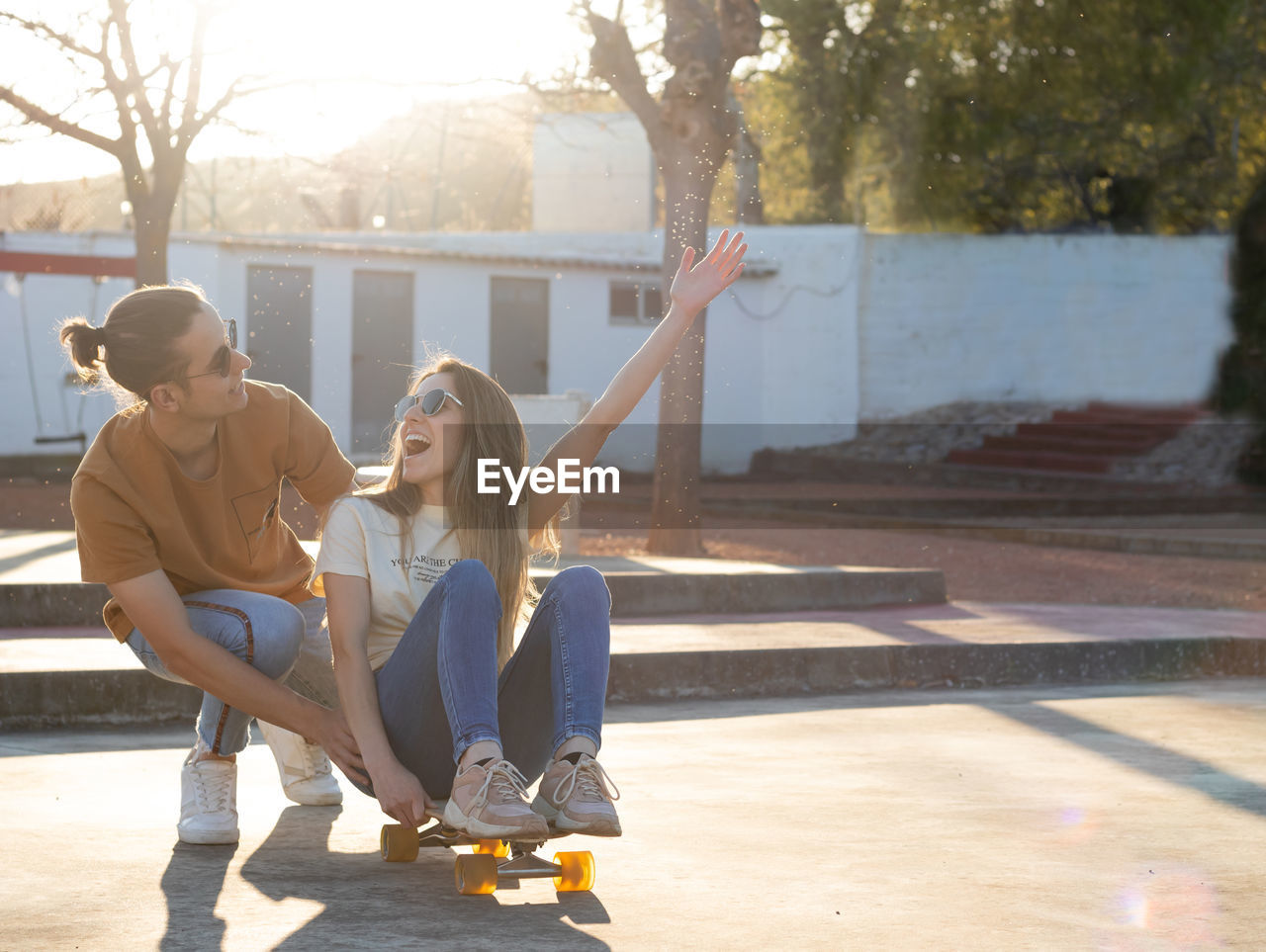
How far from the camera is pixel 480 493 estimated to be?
3.46 meters

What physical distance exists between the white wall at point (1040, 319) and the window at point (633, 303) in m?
3.22

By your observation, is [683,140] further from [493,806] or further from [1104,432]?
[1104,432]

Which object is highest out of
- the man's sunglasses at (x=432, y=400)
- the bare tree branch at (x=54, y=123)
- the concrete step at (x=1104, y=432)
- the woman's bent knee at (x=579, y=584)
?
the bare tree branch at (x=54, y=123)

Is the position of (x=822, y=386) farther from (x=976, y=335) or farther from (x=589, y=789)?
(x=589, y=789)

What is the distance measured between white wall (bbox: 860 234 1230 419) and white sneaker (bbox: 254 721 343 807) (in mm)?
20486

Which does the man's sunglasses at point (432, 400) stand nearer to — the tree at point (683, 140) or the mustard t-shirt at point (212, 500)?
the mustard t-shirt at point (212, 500)

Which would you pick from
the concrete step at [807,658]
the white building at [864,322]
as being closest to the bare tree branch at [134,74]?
the white building at [864,322]

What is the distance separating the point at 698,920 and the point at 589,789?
33cm

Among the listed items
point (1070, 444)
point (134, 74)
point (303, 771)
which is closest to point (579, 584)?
point (303, 771)

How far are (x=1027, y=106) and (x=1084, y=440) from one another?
6.16m

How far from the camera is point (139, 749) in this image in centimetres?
521

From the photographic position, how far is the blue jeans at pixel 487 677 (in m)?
3.20

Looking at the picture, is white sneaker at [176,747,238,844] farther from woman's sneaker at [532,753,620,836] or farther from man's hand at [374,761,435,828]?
woman's sneaker at [532,753,620,836]

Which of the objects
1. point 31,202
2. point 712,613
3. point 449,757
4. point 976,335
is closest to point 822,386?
point 976,335
